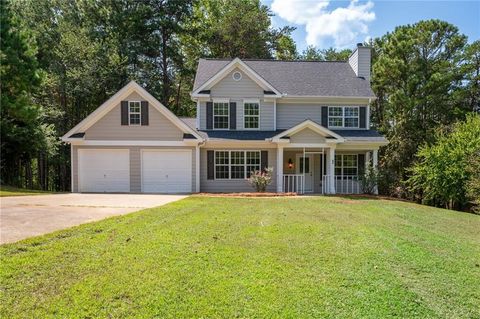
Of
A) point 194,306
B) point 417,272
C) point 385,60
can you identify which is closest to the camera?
point 194,306

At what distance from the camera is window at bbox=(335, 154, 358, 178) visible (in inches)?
733

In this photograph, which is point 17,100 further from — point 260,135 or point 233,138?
point 260,135

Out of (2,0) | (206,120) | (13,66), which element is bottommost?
(206,120)

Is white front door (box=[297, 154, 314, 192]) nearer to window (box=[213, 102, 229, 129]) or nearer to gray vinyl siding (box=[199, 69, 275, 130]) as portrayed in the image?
gray vinyl siding (box=[199, 69, 275, 130])

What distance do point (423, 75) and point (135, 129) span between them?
18922 mm

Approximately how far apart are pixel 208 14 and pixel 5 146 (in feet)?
70.5

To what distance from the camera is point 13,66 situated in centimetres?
1686

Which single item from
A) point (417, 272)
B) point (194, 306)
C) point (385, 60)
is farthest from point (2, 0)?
point (385, 60)

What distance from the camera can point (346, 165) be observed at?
18.7 metres

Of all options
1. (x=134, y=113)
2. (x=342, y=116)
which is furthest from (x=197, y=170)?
(x=342, y=116)

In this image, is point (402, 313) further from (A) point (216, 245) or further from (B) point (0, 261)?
(B) point (0, 261)

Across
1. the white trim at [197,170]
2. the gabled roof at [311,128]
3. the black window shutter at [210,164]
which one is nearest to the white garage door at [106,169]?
the white trim at [197,170]

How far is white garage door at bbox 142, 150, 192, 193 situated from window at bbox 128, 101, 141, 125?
156 centimetres

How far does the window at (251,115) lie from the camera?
18.6m
